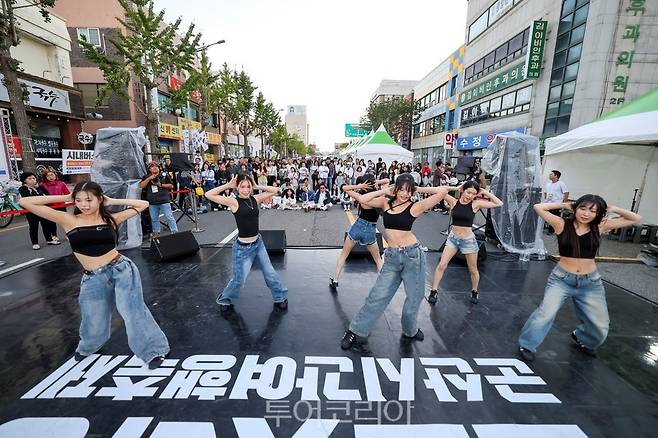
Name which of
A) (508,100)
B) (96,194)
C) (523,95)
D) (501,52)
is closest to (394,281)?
(96,194)

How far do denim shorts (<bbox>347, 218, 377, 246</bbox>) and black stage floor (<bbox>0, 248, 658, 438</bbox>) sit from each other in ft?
3.08

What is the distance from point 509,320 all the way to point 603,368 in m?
1.08

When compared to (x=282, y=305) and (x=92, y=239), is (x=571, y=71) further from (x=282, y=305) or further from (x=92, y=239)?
(x=92, y=239)

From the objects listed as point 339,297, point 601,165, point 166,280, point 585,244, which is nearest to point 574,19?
point 601,165

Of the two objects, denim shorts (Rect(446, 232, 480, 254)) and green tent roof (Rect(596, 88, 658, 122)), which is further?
green tent roof (Rect(596, 88, 658, 122))

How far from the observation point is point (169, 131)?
2723 centimetres

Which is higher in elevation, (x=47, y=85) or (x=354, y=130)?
(x=354, y=130)

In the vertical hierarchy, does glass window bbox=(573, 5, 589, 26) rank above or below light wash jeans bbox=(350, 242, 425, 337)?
above

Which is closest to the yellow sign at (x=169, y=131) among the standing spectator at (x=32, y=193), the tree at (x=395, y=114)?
the standing spectator at (x=32, y=193)

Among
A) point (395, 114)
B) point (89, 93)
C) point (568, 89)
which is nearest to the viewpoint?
point (568, 89)

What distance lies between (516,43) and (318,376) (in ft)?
84.4

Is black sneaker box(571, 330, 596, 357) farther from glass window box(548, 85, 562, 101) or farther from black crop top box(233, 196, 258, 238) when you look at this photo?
glass window box(548, 85, 562, 101)

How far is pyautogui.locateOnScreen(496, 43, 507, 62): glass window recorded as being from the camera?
72.2 feet

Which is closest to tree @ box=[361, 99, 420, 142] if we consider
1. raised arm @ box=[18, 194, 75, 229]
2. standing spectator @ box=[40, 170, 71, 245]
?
standing spectator @ box=[40, 170, 71, 245]
